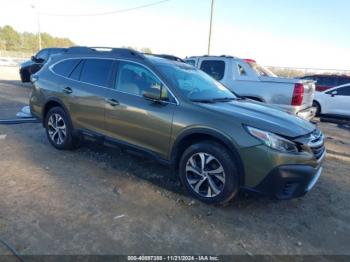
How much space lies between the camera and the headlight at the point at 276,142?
10.7 ft

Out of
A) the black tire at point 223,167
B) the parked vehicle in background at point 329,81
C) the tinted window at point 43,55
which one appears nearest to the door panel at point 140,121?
the black tire at point 223,167

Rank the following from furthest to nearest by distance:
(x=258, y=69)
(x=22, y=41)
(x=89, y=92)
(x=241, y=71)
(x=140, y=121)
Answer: (x=22, y=41) < (x=258, y=69) < (x=241, y=71) < (x=89, y=92) < (x=140, y=121)

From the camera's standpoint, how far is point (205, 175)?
3.70 metres

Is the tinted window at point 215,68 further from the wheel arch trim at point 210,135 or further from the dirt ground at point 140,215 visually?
the wheel arch trim at point 210,135

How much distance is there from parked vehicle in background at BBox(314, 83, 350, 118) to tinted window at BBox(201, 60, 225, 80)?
5108 millimetres

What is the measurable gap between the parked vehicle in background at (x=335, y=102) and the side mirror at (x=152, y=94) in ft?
30.8

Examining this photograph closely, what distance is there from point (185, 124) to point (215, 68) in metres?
5.25

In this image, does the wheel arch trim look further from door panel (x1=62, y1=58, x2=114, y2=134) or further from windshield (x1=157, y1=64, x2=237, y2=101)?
door panel (x1=62, y1=58, x2=114, y2=134)

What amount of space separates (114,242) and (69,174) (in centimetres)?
187

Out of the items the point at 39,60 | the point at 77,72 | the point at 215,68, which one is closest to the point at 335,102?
the point at 215,68

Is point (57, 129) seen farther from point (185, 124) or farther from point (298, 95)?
point (298, 95)

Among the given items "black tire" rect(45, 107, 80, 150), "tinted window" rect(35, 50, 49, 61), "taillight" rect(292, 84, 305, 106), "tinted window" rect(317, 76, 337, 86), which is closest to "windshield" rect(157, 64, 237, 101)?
"black tire" rect(45, 107, 80, 150)

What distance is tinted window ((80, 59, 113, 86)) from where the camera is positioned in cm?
471

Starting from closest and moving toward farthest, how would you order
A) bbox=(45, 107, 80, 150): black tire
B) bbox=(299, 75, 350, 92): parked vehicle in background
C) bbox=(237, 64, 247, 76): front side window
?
bbox=(45, 107, 80, 150): black tire, bbox=(237, 64, 247, 76): front side window, bbox=(299, 75, 350, 92): parked vehicle in background
